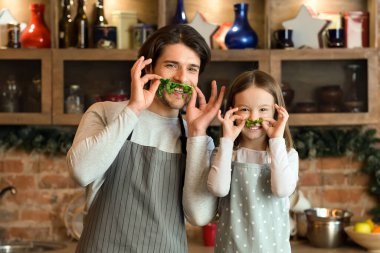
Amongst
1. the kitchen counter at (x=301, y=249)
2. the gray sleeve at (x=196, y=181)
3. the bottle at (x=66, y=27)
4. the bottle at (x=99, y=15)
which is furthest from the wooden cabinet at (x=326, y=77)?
the gray sleeve at (x=196, y=181)

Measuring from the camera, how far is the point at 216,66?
4.27 metres

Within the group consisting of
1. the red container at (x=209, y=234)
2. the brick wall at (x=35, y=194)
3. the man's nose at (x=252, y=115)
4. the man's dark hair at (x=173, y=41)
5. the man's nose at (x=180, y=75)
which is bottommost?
the red container at (x=209, y=234)

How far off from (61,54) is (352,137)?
1737mm

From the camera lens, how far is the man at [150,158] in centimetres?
228

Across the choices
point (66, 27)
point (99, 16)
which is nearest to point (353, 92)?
point (99, 16)

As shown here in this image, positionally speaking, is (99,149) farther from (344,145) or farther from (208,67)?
(344,145)

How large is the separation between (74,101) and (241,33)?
3.26 feet

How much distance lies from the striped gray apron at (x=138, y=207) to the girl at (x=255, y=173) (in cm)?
14

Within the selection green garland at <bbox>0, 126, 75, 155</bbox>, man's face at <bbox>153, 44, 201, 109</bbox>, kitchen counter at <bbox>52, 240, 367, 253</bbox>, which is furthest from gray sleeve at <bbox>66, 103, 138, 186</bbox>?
green garland at <bbox>0, 126, 75, 155</bbox>

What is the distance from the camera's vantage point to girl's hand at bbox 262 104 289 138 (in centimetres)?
235

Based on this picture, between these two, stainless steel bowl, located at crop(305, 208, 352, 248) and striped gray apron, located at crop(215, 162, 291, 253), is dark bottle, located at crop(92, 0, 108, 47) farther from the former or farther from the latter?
striped gray apron, located at crop(215, 162, 291, 253)

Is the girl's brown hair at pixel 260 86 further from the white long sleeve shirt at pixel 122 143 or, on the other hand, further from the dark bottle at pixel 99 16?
the dark bottle at pixel 99 16

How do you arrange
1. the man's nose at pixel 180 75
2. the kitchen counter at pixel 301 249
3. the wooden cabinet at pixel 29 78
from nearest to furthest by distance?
the man's nose at pixel 180 75, the kitchen counter at pixel 301 249, the wooden cabinet at pixel 29 78

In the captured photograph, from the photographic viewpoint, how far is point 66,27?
4.30 metres
